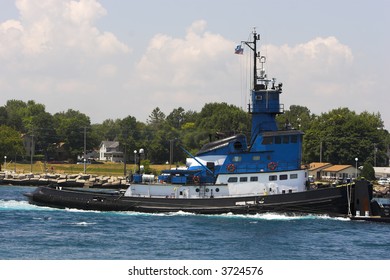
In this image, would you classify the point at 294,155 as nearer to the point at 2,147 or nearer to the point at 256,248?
the point at 256,248

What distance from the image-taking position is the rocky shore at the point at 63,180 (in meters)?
90.1

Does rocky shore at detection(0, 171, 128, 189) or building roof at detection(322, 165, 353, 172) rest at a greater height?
building roof at detection(322, 165, 353, 172)

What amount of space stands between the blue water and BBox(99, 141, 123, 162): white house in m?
94.9

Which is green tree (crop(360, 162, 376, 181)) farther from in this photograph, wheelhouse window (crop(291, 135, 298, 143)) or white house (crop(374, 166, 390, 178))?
wheelhouse window (crop(291, 135, 298, 143))

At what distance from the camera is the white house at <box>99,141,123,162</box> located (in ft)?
481

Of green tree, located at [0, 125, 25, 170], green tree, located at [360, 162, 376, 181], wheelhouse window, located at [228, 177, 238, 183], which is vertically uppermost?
green tree, located at [0, 125, 25, 170]

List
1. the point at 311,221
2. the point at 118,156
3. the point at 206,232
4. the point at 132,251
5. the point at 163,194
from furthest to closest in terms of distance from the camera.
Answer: the point at 118,156, the point at 163,194, the point at 311,221, the point at 206,232, the point at 132,251

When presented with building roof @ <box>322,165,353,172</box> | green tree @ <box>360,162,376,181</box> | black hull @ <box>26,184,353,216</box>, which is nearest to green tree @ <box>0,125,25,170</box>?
building roof @ <box>322,165,353,172</box>

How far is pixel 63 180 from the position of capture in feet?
305

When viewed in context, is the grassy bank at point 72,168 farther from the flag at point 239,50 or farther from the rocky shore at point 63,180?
the flag at point 239,50

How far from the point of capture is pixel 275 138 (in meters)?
50.3

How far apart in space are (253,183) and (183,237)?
11009 mm

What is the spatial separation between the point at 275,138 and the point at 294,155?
1619 millimetres

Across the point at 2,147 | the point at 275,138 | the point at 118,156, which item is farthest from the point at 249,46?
the point at 118,156
